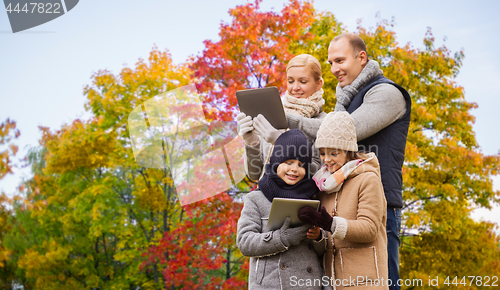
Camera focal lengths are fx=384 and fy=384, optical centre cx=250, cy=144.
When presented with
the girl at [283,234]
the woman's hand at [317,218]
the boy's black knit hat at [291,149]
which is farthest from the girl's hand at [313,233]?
the boy's black knit hat at [291,149]

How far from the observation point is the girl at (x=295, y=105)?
2506 mm

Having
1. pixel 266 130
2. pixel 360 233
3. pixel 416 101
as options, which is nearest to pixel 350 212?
pixel 360 233

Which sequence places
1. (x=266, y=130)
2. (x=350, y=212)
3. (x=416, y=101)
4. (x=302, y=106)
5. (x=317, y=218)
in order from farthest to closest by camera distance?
1. (x=416, y=101)
2. (x=302, y=106)
3. (x=266, y=130)
4. (x=350, y=212)
5. (x=317, y=218)

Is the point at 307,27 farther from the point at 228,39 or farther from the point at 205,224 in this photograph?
the point at 205,224

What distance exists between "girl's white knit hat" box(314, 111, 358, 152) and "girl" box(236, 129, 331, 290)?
0.16 metres

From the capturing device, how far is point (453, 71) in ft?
36.6

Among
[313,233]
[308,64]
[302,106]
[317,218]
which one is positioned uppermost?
[308,64]

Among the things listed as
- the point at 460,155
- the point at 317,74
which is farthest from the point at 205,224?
the point at 317,74

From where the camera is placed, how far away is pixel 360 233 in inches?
77.4

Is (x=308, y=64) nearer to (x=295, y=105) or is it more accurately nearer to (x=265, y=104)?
(x=295, y=105)

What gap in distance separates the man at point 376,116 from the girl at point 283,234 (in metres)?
0.25

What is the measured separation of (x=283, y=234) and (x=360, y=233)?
1.32ft

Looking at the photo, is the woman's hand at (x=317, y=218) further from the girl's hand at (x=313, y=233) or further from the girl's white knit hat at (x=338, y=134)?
the girl's white knit hat at (x=338, y=134)

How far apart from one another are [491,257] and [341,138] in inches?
423
